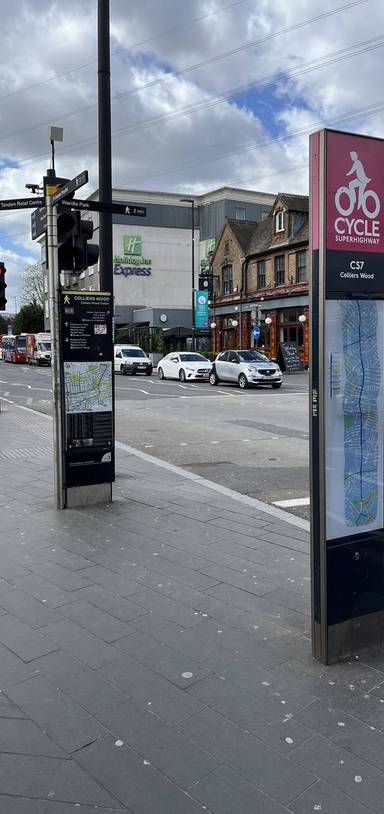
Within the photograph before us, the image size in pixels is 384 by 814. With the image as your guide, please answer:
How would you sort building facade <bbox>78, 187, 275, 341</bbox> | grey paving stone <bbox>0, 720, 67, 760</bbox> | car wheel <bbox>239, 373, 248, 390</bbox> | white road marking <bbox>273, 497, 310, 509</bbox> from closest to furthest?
1. grey paving stone <bbox>0, 720, 67, 760</bbox>
2. white road marking <bbox>273, 497, 310, 509</bbox>
3. car wheel <bbox>239, 373, 248, 390</bbox>
4. building facade <bbox>78, 187, 275, 341</bbox>

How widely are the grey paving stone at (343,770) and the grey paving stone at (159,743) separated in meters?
0.37

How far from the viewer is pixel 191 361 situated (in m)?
30.2

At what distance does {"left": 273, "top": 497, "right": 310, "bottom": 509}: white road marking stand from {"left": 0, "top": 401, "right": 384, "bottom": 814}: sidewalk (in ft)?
3.69

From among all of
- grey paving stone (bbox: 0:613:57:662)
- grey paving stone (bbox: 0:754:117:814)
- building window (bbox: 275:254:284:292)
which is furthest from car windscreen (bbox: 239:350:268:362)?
grey paving stone (bbox: 0:754:117:814)

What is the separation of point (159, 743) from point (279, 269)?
4225cm

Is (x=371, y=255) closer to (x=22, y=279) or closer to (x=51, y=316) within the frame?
(x=51, y=316)

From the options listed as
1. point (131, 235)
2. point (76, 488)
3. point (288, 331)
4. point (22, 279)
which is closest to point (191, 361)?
point (288, 331)

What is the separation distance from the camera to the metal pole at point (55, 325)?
6129mm

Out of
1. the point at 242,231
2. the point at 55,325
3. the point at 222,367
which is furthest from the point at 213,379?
the point at 242,231

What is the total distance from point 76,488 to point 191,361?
2397 centimetres

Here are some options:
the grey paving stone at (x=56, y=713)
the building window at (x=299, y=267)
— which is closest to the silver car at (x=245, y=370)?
the building window at (x=299, y=267)

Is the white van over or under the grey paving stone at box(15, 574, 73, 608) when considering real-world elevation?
over

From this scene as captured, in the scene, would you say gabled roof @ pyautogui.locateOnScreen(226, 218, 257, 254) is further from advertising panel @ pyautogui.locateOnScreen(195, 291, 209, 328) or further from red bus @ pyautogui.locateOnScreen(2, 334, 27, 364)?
red bus @ pyautogui.locateOnScreen(2, 334, 27, 364)

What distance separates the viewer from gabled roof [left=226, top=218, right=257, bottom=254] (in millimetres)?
48219
